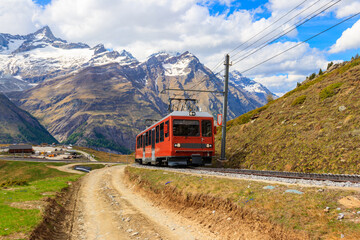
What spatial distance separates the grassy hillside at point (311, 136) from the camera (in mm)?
19406

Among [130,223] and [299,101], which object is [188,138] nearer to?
[130,223]

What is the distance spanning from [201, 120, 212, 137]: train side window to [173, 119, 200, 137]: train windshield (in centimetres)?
45

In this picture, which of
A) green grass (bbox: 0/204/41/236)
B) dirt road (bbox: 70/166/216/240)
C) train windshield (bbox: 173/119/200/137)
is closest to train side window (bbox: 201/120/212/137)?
train windshield (bbox: 173/119/200/137)

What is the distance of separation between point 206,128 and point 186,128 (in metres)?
1.83

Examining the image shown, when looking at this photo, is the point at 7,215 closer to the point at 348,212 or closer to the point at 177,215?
the point at 177,215

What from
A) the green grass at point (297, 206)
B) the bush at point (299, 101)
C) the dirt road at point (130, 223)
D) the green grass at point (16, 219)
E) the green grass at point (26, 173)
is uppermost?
the bush at point (299, 101)

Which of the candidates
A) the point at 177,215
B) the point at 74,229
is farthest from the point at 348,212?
the point at 74,229

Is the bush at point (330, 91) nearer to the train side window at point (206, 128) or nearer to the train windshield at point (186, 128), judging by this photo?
the train side window at point (206, 128)

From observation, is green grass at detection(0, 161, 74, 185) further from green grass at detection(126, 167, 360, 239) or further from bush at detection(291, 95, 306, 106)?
green grass at detection(126, 167, 360, 239)

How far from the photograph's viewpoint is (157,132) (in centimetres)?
2750

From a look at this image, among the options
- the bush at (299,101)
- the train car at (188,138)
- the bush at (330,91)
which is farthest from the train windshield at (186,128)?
the bush at (299,101)

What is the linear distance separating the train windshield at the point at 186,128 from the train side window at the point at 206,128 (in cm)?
45

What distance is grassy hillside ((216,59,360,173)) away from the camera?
63.7ft

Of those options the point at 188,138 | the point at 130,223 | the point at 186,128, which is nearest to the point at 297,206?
the point at 130,223
